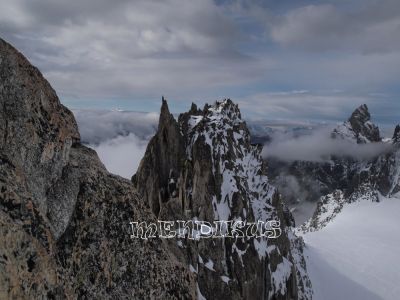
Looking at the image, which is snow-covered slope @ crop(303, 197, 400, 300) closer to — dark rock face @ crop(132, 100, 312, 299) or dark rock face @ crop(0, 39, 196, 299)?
dark rock face @ crop(132, 100, 312, 299)

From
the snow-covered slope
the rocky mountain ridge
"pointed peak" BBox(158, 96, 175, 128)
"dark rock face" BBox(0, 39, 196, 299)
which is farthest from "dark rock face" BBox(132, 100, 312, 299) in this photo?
the snow-covered slope

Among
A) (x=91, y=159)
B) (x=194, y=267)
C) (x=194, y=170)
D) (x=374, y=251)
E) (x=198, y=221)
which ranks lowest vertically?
(x=374, y=251)

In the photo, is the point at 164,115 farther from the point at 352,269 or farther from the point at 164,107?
the point at 352,269

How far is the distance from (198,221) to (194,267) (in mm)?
10474

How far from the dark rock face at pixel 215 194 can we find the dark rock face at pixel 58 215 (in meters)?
39.2

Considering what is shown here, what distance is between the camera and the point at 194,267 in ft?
194

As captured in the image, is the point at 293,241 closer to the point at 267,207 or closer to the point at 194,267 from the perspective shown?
the point at 267,207

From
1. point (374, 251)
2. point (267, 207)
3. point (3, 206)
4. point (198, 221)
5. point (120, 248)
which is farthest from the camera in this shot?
point (374, 251)

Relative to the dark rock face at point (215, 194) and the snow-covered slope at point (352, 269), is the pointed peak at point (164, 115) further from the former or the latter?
the snow-covered slope at point (352, 269)

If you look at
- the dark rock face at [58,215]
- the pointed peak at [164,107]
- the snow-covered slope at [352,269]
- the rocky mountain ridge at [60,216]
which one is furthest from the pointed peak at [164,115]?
the snow-covered slope at [352,269]

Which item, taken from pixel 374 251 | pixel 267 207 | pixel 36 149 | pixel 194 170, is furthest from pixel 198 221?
pixel 374 251

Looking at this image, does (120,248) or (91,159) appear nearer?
(120,248)

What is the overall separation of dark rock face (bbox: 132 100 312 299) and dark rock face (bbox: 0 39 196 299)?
39.2 m

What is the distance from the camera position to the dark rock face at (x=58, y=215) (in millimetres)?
11508
